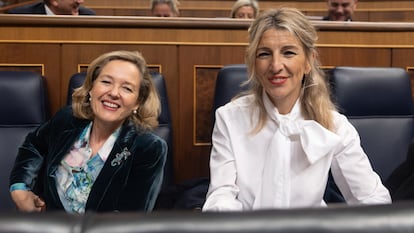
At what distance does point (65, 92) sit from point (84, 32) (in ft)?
0.59

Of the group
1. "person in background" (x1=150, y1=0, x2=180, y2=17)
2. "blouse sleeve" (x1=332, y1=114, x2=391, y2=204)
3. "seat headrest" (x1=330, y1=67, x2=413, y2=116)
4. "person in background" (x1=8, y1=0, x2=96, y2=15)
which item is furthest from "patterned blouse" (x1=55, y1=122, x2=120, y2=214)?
"person in background" (x1=150, y1=0, x2=180, y2=17)

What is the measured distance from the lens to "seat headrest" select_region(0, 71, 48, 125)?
1292 mm

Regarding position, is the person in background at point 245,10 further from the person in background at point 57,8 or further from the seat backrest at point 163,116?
the seat backrest at point 163,116

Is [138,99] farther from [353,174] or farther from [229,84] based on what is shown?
[353,174]

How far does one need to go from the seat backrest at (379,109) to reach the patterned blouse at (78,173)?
0.63 meters

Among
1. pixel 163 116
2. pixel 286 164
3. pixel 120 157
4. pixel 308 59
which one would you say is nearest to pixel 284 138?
pixel 286 164

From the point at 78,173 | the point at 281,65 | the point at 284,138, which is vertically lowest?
the point at 78,173

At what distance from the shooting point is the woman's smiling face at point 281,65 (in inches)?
36.2

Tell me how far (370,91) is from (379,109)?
0.18 feet

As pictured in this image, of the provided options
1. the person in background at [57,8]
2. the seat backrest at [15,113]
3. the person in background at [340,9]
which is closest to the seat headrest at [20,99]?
the seat backrest at [15,113]

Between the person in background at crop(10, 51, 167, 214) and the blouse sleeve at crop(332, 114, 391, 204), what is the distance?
34 cm

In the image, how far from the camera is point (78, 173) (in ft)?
3.33

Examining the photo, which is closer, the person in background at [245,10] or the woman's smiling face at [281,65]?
the woman's smiling face at [281,65]

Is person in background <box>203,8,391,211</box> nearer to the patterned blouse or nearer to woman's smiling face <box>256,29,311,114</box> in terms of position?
woman's smiling face <box>256,29,311,114</box>
